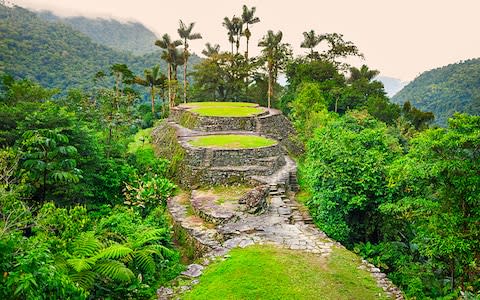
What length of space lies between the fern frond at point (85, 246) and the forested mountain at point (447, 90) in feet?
154


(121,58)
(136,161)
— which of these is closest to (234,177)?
(136,161)

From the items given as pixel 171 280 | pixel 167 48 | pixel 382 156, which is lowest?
pixel 171 280

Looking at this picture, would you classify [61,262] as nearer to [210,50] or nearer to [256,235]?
[256,235]

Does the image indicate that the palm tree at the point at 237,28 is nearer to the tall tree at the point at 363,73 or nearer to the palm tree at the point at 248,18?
the palm tree at the point at 248,18

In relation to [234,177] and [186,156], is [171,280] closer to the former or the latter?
[234,177]

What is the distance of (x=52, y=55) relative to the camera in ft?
171

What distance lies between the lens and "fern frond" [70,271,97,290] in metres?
5.88

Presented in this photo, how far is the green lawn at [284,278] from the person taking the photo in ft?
24.0

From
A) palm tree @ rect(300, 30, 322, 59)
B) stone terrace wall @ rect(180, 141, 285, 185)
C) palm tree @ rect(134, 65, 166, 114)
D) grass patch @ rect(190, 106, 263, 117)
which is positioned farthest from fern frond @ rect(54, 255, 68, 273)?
palm tree @ rect(300, 30, 322, 59)

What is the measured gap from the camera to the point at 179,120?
2508 cm

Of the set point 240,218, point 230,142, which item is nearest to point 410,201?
point 240,218

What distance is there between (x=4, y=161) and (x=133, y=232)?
3480 mm

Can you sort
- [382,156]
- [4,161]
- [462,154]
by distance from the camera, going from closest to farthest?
[462,154] → [4,161] → [382,156]

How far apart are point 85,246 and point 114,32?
12777 centimetres
